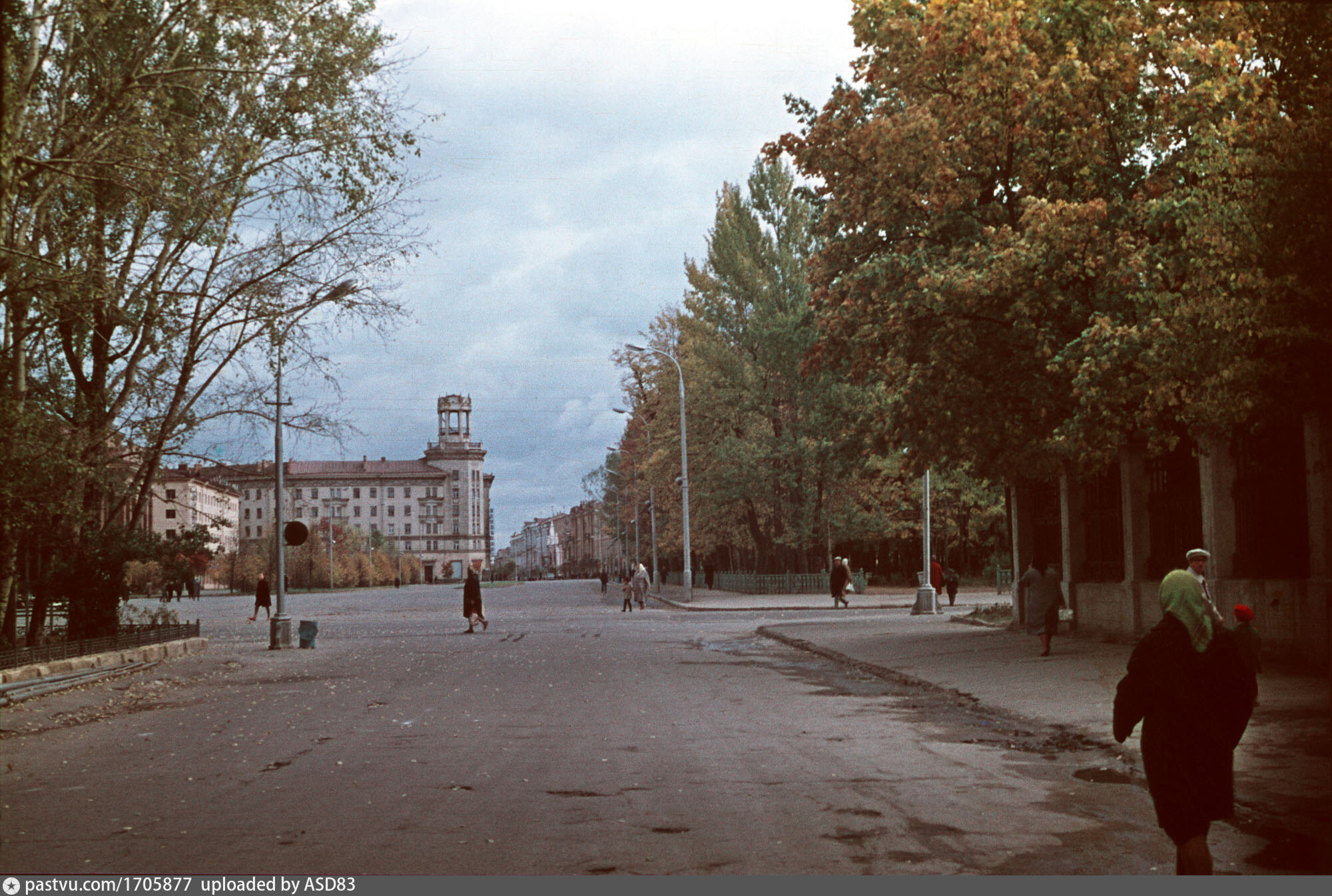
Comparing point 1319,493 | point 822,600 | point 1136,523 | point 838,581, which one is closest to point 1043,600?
point 1136,523

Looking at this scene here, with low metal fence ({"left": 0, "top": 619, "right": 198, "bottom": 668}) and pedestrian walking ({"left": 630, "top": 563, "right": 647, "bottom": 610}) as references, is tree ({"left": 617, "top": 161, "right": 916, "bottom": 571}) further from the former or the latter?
low metal fence ({"left": 0, "top": 619, "right": 198, "bottom": 668})

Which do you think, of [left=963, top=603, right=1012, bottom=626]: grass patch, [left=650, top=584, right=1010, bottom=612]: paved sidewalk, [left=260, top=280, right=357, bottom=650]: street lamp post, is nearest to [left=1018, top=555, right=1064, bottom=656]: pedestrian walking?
[left=963, top=603, right=1012, bottom=626]: grass patch

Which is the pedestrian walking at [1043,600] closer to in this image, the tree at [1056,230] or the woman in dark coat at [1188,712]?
the tree at [1056,230]

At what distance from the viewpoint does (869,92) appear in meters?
22.4

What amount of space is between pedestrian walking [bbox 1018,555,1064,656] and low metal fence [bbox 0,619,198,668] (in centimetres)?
1488

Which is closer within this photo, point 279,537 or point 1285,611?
point 1285,611

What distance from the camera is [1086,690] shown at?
15156 millimetres

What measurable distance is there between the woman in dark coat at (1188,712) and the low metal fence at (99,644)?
16.0 meters

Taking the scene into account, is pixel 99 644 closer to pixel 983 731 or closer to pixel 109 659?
pixel 109 659

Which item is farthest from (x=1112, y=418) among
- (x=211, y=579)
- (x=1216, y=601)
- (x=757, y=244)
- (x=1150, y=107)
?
(x=211, y=579)

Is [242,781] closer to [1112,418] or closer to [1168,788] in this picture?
[1168,788]

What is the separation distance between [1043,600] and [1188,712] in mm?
15133

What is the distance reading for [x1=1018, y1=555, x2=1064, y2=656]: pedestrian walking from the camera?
20.2 metres

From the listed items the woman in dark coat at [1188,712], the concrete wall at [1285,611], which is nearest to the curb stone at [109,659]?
the concrete wall at [1285,611]
